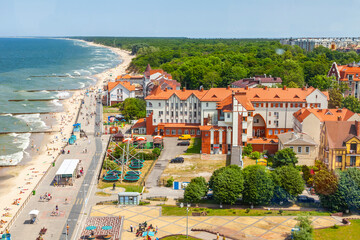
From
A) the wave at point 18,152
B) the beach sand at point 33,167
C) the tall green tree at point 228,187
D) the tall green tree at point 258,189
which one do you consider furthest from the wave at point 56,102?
the tall green tree at point 258,189

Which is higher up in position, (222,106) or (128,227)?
(222,106)

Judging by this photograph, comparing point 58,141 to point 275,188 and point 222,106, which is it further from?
point 275,188

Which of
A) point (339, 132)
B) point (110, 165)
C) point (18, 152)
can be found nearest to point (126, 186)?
point (110, 165)

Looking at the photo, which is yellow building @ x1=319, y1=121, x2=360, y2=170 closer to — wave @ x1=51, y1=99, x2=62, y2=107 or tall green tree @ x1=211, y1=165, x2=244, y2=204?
tall green tree @ x1=211, y1=165, x2=244, y2=204

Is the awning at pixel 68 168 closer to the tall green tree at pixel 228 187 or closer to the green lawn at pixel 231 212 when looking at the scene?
the green lawn at pixel 231 212

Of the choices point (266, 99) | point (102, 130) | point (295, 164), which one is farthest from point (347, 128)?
point (102, 130)

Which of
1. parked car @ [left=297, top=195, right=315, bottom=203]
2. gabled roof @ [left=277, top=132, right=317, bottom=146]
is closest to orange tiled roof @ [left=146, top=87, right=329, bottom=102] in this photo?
gabled roof @ [left=277, top=132, right=317, bottom=146]
